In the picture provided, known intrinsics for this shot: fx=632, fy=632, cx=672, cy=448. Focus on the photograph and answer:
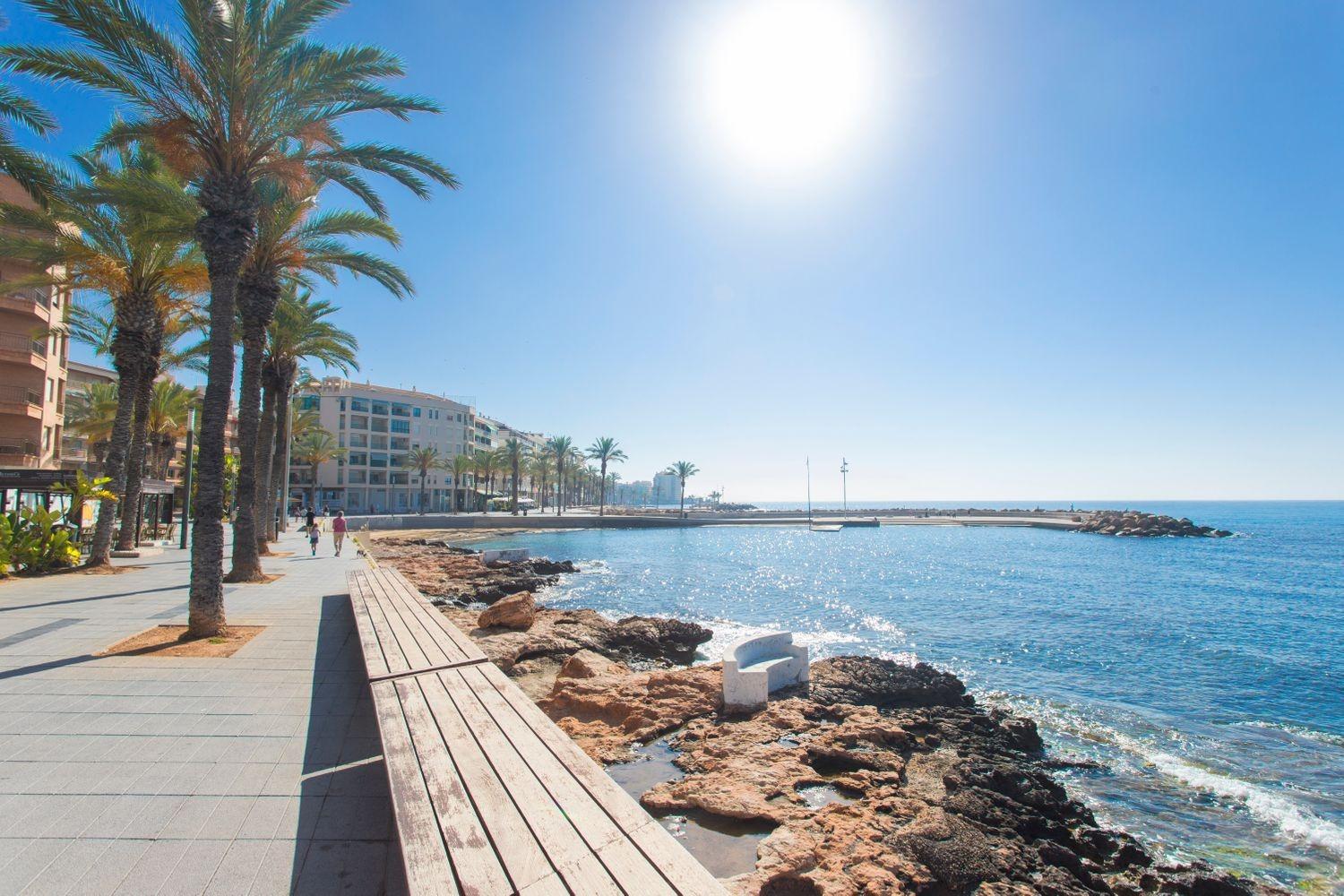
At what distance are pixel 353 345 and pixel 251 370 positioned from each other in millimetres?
10891

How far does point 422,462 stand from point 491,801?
271 feet

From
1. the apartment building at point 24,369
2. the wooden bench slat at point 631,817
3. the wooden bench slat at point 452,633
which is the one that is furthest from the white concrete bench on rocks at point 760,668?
the apartment building at point 24,369

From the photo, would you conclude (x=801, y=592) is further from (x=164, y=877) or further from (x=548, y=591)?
(x=164, y=877)

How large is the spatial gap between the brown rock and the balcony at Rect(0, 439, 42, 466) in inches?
1171

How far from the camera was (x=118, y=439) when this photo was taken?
17.2 m

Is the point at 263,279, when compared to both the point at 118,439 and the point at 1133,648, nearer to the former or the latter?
the point at 118,439

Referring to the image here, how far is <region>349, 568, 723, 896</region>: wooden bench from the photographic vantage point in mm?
2668

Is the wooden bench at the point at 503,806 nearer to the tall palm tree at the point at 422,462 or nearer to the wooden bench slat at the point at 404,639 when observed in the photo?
the wooden bench slat at the point at 404,639

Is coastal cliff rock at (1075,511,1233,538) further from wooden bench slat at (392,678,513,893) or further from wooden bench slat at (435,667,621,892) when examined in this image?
wooden bench slat at (392,678,513,893)

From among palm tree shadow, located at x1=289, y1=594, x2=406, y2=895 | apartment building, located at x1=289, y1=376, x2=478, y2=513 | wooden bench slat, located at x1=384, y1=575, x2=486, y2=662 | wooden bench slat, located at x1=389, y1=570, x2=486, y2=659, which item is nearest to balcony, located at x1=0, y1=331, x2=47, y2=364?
wooden bench slat, located at x1=384, y1=575, x2=486, y2=662

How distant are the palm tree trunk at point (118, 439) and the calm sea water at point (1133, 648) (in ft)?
43.7

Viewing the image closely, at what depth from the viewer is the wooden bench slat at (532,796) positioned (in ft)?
9.57

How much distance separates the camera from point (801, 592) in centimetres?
3109

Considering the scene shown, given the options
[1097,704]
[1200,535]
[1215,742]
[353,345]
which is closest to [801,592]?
[1097,704]
